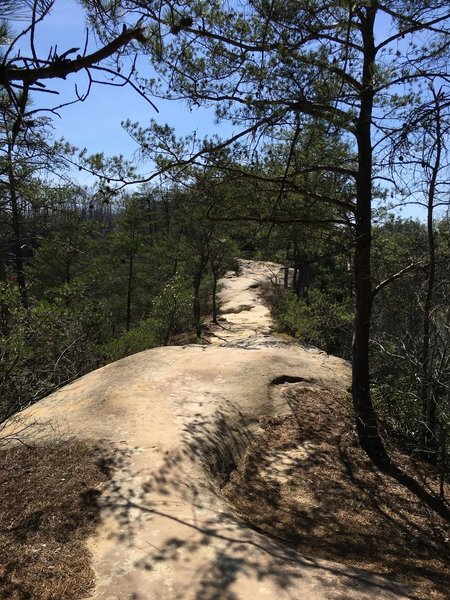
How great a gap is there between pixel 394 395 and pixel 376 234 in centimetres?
264

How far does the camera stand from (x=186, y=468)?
511 cm

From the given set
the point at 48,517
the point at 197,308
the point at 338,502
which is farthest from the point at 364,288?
the point at 197,308

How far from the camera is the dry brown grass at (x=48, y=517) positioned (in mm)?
3145

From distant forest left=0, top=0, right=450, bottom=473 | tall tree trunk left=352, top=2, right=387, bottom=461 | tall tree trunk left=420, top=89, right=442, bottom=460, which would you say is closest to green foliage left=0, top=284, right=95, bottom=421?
distant forest left=0, top=0, right=450, bottom=473

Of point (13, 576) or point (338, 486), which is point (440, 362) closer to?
point (338, 486)

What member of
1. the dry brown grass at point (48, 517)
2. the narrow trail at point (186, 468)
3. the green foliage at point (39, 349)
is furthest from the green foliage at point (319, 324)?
the dry brown grass at point (48, 517)

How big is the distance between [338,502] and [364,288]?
287 cm

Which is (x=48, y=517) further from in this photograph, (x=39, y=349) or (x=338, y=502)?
(x=39, y=349)

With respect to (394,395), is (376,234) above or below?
above


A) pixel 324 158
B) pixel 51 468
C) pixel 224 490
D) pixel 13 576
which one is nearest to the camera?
pixel 13 576

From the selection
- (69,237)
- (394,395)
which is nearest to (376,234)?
(394,395)

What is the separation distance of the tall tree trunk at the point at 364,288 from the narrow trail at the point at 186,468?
5.05 feet

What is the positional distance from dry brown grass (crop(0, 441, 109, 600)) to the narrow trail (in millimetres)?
153

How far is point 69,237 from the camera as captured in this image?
1905 cm
